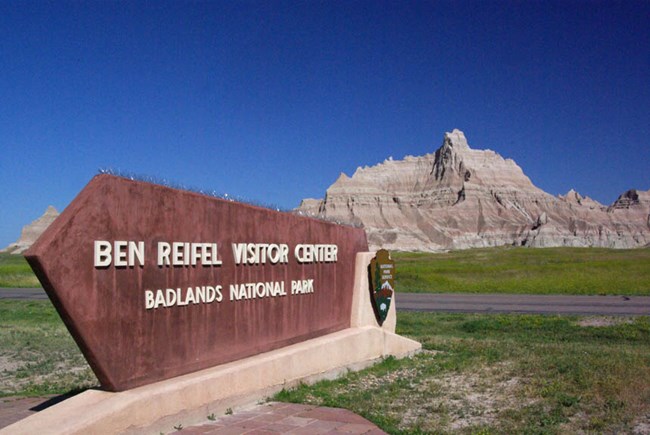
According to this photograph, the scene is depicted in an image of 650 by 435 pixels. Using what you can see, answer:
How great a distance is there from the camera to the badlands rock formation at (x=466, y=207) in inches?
5039

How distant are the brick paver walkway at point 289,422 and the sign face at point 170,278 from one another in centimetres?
79

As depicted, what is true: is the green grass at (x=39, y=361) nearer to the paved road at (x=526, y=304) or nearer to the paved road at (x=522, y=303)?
the paved road at (x=522, y=303)

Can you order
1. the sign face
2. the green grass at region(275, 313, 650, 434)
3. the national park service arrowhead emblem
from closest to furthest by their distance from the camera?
the sign face
the green grass at region(275, 313, 650, 434)
the national park service arrowhead emblem

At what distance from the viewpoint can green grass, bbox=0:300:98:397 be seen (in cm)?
924

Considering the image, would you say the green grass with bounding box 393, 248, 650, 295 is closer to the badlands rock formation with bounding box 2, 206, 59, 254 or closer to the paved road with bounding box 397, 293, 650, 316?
the paved road with bounding box 397, 293, 650, 316

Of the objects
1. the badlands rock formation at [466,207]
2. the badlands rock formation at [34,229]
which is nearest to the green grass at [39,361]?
the badlands rock formation at [466,207]

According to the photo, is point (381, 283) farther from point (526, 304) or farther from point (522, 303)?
point (522, 303)

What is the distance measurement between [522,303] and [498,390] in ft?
55.6

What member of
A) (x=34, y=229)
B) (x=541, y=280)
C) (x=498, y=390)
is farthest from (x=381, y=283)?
(x=34, y=229)

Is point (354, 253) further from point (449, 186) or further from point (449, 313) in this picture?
point (449, 186)

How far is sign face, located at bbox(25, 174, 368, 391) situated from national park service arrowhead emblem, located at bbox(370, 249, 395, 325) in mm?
1946

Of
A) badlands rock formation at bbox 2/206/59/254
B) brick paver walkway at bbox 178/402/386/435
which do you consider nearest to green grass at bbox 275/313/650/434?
brick paver walkway at bbox 178/402/386/435

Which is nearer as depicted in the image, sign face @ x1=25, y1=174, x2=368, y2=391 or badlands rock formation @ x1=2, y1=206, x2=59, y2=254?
sign face @ x1=25, y1=174, x2=368, y2=391

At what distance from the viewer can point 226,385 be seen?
7348 millimetres
